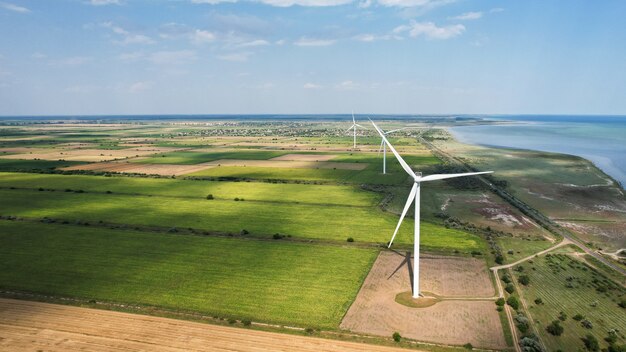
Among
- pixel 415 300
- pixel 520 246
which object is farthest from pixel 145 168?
pixel 415 300

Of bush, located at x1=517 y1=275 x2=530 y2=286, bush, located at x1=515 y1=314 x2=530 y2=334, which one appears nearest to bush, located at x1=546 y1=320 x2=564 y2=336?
bush, located at x1=515 y1=314 x2=530 y2=334

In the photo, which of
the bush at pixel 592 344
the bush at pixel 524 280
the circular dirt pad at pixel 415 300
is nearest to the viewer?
the bush at pixel 592 344

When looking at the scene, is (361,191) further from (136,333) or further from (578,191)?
(136,333)

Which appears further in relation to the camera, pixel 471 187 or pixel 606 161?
pixel 606 161

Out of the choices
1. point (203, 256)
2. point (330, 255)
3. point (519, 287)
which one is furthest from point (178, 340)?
point (519, 287)

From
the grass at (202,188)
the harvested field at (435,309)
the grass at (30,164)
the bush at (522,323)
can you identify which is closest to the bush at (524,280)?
the harvested field at (435,309)

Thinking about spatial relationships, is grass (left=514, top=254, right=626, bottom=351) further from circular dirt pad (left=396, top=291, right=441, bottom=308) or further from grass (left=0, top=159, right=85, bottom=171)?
grass (left=0, top=159, right=85, bottom=171)

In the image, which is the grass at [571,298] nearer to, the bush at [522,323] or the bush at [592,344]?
the bush at [592,344]
